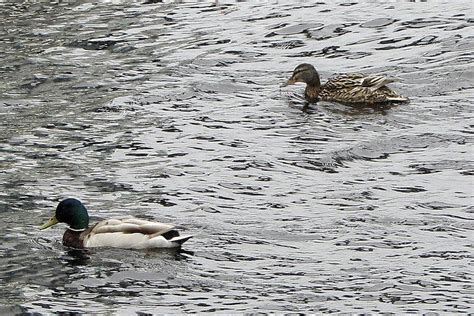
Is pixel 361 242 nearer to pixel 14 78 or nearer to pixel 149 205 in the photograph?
pixel 149 205

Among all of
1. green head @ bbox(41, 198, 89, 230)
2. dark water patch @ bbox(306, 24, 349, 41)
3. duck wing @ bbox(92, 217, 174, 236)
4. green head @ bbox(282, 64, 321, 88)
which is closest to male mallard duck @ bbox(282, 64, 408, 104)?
green head @ bbox(282, 64, 321, 88)

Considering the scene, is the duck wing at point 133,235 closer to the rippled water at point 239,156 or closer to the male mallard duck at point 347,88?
the rippled water at point 239,156

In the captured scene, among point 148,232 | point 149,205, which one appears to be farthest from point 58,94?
point 148,232

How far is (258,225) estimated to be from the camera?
49.3 feet

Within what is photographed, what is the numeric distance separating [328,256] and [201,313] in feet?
6.14

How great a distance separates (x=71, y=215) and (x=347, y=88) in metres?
6.64

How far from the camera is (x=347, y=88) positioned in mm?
20500

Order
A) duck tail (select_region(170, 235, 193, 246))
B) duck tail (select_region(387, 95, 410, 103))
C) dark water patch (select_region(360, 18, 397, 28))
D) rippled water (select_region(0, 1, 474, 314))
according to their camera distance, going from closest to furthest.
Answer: rippled water (select_region(0, 1, 474, 314))
duck tail (select_region(170, 235, 193, 246))
duck tail (select_region(387, 95, 410, 103))
dark water patch (select_region(360, 18, 397, 28))

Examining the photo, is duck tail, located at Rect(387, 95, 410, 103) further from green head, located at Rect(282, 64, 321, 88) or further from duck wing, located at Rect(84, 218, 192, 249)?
duck wing, located at Rect(84, 218, 192, 249)

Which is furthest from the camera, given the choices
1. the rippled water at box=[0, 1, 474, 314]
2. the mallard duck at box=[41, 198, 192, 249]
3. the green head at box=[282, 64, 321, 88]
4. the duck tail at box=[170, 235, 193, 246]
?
the green head at box=[282, 64, 321, 88]

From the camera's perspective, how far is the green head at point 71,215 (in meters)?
15.0

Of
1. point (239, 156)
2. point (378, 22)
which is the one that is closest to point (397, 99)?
point (239, 156)

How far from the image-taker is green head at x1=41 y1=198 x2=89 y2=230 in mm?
15016

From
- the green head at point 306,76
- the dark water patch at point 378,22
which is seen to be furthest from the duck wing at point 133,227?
the dark water patch at point 378,22
